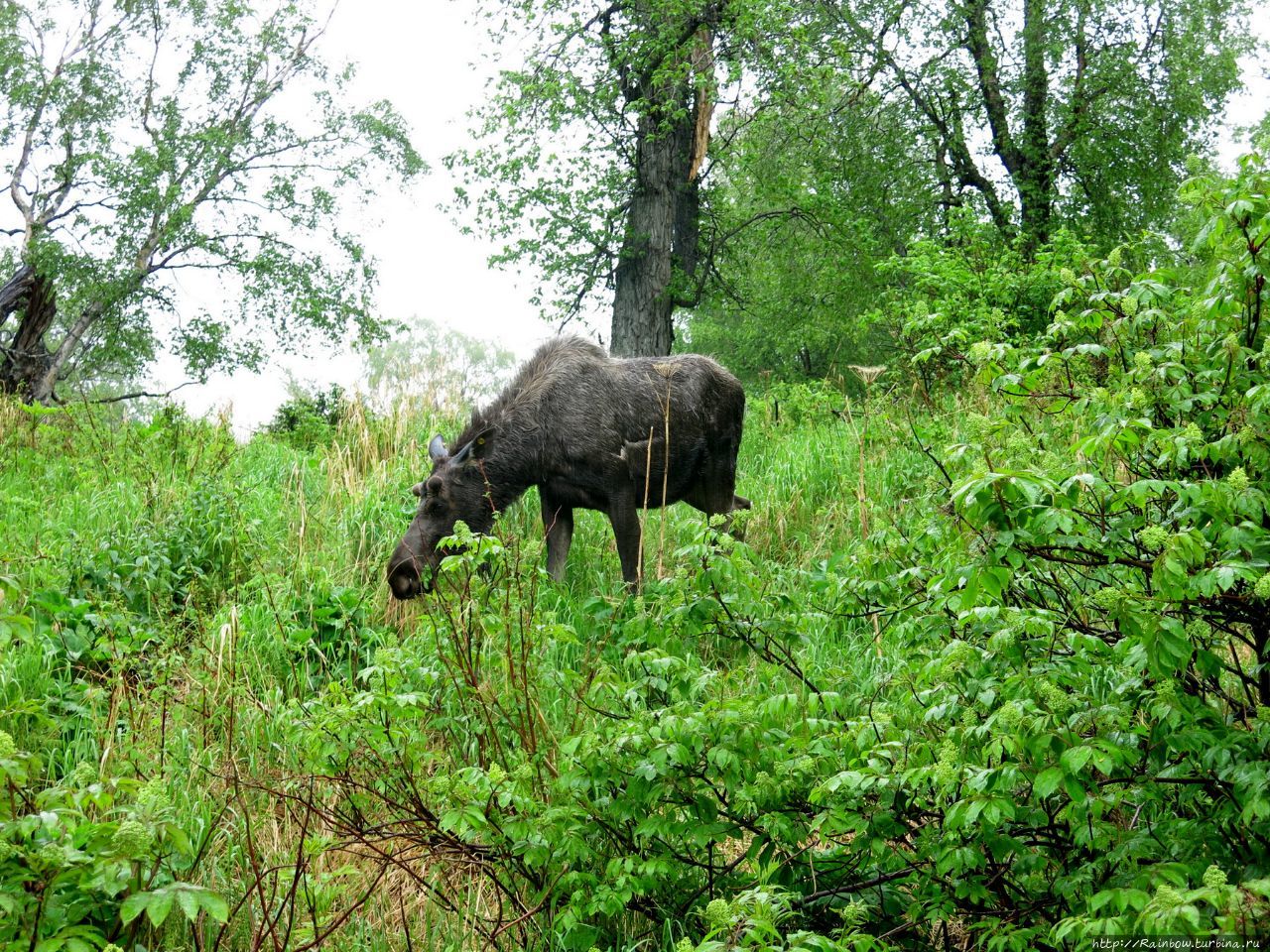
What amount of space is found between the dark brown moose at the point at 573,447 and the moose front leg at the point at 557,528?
0.04ft

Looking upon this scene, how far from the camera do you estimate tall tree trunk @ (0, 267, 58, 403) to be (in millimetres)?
22062

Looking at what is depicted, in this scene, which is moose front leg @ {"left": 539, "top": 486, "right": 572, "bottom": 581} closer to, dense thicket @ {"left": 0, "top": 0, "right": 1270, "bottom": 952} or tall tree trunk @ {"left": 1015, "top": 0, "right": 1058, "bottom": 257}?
dense thicket @ {"left": 0, "top": 0, "right": 1270, "bottom": 952}

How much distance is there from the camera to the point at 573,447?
339 inches

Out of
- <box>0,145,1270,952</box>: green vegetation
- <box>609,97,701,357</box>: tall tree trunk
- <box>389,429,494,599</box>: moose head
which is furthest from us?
<box>609,97,701,357</box>: tall tree trunk

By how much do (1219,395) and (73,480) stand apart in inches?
389

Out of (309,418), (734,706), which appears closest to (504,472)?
(734,706)

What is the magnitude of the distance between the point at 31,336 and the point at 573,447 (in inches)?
743

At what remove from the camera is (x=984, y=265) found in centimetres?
1573

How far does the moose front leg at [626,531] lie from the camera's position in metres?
8.40

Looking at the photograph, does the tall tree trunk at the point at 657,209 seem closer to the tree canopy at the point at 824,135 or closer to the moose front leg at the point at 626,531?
the tree canopy at the point at 824,135

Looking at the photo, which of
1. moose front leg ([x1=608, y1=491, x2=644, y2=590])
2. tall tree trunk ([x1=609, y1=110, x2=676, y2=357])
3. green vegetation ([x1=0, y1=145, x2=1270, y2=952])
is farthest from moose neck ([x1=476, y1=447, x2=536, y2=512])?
tall tree trunk ([x1=609, y1=110, x2=676, y2=357])

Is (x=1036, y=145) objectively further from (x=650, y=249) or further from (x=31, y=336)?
(x=31, y=336)

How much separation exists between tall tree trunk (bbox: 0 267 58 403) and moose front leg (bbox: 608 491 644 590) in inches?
703

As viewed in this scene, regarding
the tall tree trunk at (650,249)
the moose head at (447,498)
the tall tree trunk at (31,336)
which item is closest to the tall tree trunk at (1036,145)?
the tall tree trunk at (650,249)
